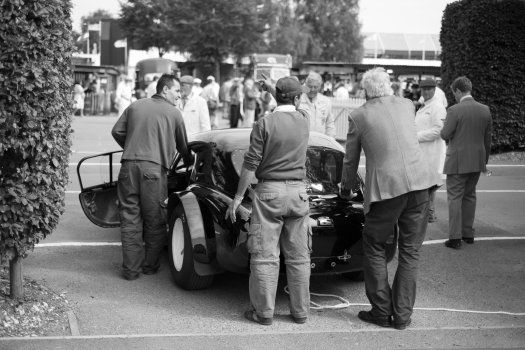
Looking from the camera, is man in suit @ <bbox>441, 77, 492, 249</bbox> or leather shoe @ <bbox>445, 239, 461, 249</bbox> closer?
man in suit @ <bbox>441, 77, 492, 249</bbox>

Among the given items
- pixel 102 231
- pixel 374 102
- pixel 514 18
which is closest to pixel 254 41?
pixel 514 18

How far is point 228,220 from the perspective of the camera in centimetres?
581

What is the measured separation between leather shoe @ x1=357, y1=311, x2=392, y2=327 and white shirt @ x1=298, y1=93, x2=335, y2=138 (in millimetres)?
4091

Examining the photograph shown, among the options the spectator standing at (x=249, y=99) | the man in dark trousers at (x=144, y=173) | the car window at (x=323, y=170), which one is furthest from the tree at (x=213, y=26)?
the car window at (x=323, y=170)

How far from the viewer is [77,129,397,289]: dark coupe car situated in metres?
5.77

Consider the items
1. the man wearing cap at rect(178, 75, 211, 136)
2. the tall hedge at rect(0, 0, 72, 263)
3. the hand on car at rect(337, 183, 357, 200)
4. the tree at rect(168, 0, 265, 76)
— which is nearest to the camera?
the tall hedge at rect(0, 0, 72, 263)

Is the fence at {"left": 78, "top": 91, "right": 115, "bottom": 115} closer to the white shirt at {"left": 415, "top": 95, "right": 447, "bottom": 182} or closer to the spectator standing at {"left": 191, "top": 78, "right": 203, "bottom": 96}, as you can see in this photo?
the spectator standing at {"left": 191, "top": 78, "right": 203, "bottom": 96}

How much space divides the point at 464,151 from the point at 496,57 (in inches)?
359

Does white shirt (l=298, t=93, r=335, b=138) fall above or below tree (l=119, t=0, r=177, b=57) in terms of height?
below

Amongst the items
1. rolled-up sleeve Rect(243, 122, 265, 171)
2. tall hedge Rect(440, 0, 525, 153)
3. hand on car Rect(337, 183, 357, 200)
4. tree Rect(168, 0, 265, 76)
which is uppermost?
tree Rect(168, 0, 265, 76)

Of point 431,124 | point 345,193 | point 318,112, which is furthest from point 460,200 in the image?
point 345,193

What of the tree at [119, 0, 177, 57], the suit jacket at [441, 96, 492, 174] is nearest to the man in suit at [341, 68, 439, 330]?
the suit jacket at [441, 96, 492, 174]

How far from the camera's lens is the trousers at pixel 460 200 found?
26.2ft

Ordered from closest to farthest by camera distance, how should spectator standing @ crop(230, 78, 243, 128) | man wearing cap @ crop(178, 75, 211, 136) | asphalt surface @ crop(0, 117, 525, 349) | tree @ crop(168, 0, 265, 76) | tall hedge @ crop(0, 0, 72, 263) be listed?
tall hedge @ crop(0, 0, 72, 263), asphalt surface @ crop(0, 117, 525, 349), man wearing cap @ crop(178, 75, 211, 136), spectator standing @ crop(230, 78, 243, 128), tree @ crop(168, 0, 265, 76)
